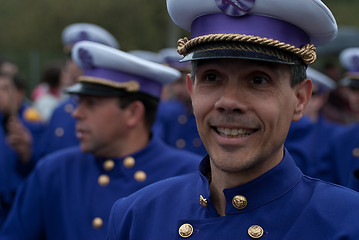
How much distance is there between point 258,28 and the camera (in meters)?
2.05

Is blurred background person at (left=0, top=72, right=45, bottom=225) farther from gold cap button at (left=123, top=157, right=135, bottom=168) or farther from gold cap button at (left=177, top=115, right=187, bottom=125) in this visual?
gold cap button at (left=177, top=115, right=187, bottom=125)

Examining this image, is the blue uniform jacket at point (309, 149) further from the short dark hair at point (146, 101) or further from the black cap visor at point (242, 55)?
the black cap visor at point (242, 55)

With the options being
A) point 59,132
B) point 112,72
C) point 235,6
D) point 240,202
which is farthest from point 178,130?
point 235,6

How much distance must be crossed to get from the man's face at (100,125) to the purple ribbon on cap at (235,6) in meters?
1.99

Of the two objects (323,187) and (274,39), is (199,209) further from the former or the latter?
(274,39)

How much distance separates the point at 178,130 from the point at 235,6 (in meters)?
5.04

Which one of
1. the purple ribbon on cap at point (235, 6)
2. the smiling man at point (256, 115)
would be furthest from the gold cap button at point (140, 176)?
the purple ribbon on cap at point (235, 6)

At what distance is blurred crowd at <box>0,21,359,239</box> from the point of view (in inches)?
220

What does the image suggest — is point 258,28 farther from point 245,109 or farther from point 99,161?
point 99,161

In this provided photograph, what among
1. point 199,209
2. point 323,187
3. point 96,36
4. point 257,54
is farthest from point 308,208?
point 96,36

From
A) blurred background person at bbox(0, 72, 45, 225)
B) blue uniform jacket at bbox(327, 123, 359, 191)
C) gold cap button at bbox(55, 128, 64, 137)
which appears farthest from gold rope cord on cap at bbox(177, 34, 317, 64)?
gold cap button at bbox(55, 128, 64, 137)

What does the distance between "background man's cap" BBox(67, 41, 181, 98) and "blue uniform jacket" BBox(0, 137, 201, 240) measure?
0.47 m

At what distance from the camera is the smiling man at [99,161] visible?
3705mm

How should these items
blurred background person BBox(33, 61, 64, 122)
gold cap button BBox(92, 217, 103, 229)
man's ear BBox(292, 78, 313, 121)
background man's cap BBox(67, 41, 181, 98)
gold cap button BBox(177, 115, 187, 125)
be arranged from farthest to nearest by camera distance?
blurred background person BBox(33, 61, 64, 122), gold cap button BBox(177, 115, 187, 125), background man's cap BBox(67, 41, 181, 98), gold cap button BBox(92, 217, 103, 229), man's ear BBox(292, 78, 313, 121)
